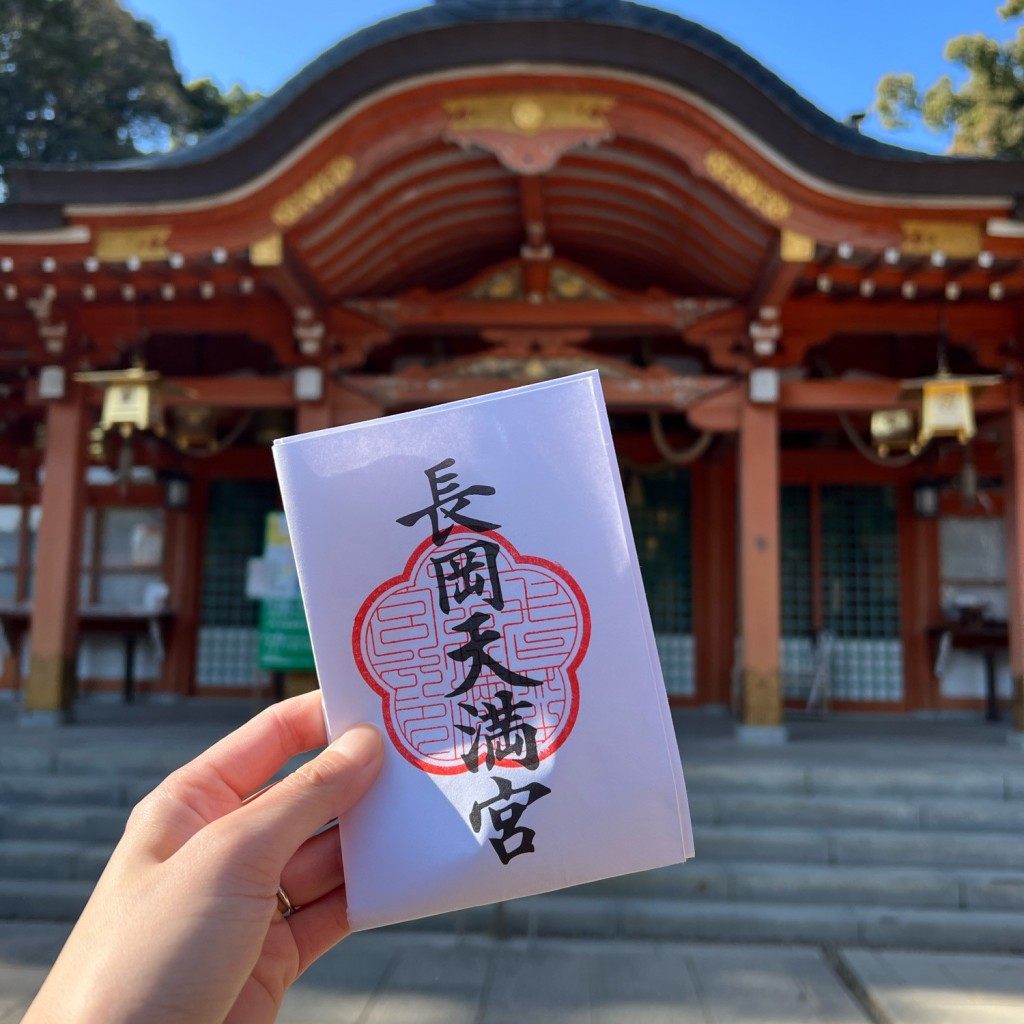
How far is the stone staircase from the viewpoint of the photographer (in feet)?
12.7

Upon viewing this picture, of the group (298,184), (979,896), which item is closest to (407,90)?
(298,184)

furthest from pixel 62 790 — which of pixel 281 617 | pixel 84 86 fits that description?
pixel 84 86

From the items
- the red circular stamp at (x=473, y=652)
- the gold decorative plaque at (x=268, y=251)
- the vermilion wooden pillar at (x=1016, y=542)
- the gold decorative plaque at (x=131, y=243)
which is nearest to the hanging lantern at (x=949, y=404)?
the vermilion wooden pillar at (x=1016, y=542)

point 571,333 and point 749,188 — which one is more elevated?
point 749,188

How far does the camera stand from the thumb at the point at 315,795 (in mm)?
1101

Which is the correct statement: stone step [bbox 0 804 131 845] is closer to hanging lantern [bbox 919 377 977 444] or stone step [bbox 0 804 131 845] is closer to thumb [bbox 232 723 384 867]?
thumb [bbox 232 723 384 867]

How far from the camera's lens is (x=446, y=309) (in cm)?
638

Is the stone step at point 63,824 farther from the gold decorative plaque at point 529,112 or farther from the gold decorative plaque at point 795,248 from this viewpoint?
the gold decorative plaque at point 795,248

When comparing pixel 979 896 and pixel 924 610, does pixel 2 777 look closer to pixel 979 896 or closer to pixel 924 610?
pixel 979 896

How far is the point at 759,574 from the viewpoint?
20.2 ft

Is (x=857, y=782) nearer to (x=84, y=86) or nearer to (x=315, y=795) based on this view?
(x=315, y=795)

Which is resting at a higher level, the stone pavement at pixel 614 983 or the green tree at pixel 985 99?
the green tree at pixel 985 99

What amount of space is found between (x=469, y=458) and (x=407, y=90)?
477 centimetres

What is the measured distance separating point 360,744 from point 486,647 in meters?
0.22
